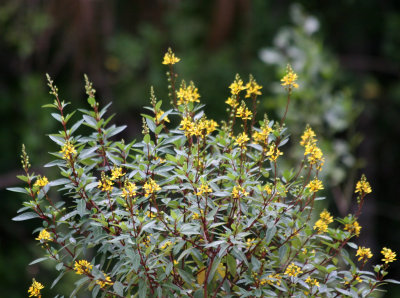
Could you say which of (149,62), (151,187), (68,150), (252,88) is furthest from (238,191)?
(149,62)

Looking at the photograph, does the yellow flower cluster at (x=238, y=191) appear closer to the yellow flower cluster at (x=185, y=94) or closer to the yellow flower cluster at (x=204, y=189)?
the yellow flower cluster at (x=204, y=189)

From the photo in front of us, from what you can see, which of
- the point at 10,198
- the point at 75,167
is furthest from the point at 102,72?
the point at 75,167

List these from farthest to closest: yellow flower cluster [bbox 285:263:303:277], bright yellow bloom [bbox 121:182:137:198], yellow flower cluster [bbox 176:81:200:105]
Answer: yellow flower cluster [bbox 176:81:200:105]
yellow flower cluster [bbox 285:263:303:277]
bright yellow bloom [bbox 121:182:137:198]

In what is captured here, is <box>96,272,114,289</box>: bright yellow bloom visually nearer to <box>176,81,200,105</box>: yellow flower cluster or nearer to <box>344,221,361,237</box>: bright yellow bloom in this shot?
<box>176,81,200,105</box>: yellow flower cluster

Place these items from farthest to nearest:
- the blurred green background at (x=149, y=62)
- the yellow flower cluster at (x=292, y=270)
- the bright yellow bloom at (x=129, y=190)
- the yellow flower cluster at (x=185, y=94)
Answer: the blurred green background at (x=149, y=62)
the yellow flower cluster at (x=185, y=94)
the yellow flower cluster at (x=292, y=270)
the bright yellow bloom at (x=129, y=190)

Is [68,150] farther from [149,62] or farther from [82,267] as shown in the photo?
[149,62]

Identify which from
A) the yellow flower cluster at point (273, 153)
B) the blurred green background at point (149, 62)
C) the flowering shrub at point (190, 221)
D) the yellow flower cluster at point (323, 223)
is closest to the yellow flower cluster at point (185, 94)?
the flowering shrub at point (190, 221)

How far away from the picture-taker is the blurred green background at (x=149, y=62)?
16.3 feet

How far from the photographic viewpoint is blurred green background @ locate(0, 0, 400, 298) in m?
4.96

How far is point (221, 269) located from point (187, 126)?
1.35 ft

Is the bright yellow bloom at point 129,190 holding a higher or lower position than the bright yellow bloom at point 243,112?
lower

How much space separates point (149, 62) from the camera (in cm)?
529

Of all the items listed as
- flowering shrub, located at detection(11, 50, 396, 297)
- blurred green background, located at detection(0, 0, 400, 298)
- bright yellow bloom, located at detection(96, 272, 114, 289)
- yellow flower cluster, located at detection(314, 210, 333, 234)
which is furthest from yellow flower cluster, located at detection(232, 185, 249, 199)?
blurred green background, located at detection(0, 0, 400, 298)

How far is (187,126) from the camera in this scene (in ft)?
4.50
